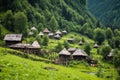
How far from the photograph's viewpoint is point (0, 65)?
53.8m

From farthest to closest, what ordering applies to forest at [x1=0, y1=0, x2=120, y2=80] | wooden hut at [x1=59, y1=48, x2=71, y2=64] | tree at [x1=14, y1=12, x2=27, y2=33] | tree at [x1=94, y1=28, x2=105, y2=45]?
tree at [x1=94, y1=28, x2=105, y2=45] < tree at [x1=14, y1=12, x2=27, y2=33] < wooden hut at [x1=59, y1=48, x2=71, y2=64] < forest at [x1=0, y1=0, x2=120, y2=80]

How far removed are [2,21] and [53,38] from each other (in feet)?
115

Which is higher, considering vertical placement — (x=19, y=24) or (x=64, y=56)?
(x=19, y=24)

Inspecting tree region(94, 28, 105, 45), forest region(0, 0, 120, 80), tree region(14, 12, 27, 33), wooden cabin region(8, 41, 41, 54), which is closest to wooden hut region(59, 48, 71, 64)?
forest region(0, 0, 120, 80)

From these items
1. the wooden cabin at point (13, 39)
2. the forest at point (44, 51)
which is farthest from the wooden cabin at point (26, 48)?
the wooden cabin at point (13, 39)

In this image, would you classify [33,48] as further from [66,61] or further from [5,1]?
[5,1]

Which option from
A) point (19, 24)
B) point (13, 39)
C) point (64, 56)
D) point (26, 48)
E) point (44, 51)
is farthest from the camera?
point (19, 24)

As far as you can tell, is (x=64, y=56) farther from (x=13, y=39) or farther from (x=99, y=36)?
(x=99, y=36)

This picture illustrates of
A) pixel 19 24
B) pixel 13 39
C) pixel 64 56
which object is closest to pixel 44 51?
pixel 64 56

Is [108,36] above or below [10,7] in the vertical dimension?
below

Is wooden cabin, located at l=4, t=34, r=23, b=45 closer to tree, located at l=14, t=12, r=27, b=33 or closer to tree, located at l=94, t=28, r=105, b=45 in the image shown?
tree, located at l=14, t=12, r=27, b=33

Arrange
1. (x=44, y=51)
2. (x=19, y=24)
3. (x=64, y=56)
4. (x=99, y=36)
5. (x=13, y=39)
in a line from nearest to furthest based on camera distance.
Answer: (x=13, y=39) < (x=44, y=51) < (x=64, y=56) < (x=19, y=24) < (x=99, y=36)

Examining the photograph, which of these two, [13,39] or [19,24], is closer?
[13,39]

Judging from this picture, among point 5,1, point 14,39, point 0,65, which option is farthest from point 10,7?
point 0,65
